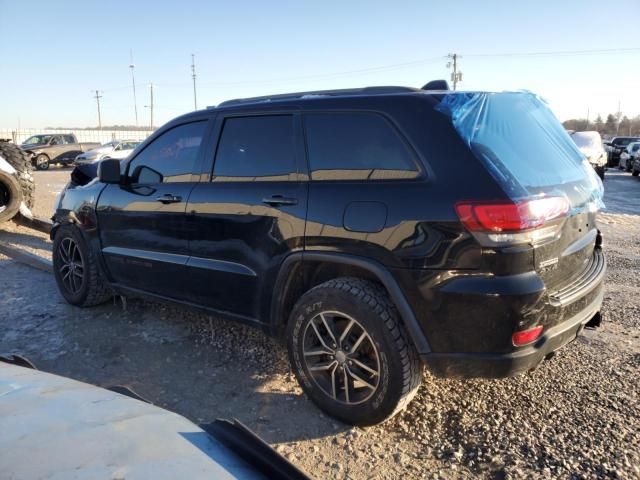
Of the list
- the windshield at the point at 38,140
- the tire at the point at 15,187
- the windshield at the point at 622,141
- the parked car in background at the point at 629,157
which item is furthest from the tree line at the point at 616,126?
the tire at the point at 15,187

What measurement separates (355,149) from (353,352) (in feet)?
3.83

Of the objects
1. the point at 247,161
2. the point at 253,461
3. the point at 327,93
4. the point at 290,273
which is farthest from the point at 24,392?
the point at 327,93

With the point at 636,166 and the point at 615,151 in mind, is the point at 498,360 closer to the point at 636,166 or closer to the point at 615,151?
the point at 636,166

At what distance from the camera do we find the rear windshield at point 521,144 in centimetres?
265

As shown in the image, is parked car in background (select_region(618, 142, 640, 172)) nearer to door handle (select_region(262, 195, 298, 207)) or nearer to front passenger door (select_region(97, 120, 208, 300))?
front passenger door (select_region(97, 120, 208, 300))

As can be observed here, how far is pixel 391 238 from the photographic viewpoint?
274 cm

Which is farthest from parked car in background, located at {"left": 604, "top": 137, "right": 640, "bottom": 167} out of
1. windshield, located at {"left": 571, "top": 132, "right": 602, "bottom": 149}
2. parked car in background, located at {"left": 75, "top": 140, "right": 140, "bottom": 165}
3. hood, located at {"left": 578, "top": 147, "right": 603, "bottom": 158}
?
parked car in background, located at {"left": 75, "top": 140, "right": 140, "bottom": 165}

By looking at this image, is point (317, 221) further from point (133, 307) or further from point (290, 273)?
point (133, 307)

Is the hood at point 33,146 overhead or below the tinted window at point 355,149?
overhead

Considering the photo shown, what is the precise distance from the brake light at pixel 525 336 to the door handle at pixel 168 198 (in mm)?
2501

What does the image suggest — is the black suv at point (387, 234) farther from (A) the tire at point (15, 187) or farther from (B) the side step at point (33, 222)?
(A) the tire at point (15, 187)

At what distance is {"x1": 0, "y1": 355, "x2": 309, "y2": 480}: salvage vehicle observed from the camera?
4.61 ft

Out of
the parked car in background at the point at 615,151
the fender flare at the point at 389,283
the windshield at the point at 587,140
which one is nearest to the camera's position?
the fender flare at the point at 389,283

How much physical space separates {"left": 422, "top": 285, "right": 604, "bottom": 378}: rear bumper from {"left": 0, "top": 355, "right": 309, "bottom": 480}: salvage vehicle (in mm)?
1343
